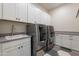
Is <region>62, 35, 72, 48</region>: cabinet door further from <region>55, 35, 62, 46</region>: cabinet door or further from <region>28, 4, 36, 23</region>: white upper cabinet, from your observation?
<region>28, 4, 36, 23</region>: white upper cabinet

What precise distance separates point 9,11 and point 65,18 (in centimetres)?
297

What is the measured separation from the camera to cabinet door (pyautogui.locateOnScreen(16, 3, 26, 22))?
178cm

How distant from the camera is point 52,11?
4.16 m

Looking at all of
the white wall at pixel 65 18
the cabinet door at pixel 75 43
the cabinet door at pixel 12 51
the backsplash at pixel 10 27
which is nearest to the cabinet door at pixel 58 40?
the white wall at pixel 65 18

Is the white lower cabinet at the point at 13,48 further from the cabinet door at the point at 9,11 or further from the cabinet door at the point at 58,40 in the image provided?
the cabinet door at the point at 58,40

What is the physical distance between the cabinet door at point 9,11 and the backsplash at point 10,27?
1.01 ft

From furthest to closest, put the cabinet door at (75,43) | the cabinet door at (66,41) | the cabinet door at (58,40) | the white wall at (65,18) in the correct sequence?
the cabinet door at (58,40) → the white wall at (65,18) → the cabinet door at (66,41) → the cabinet door at (75,43)

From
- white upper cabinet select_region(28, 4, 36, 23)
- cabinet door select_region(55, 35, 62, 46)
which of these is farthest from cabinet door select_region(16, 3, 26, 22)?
cabinet door select_region(55, 35, 62, 46)

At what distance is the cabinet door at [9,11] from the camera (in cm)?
140

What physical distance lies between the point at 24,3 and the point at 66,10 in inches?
95.9

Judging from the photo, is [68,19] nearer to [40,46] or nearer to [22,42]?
[40,46]

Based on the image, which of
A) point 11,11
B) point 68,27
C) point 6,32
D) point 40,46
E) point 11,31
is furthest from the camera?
point 68,27

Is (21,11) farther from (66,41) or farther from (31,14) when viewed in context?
(66,41)

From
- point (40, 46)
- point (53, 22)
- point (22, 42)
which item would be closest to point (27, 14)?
point (22, 42)
